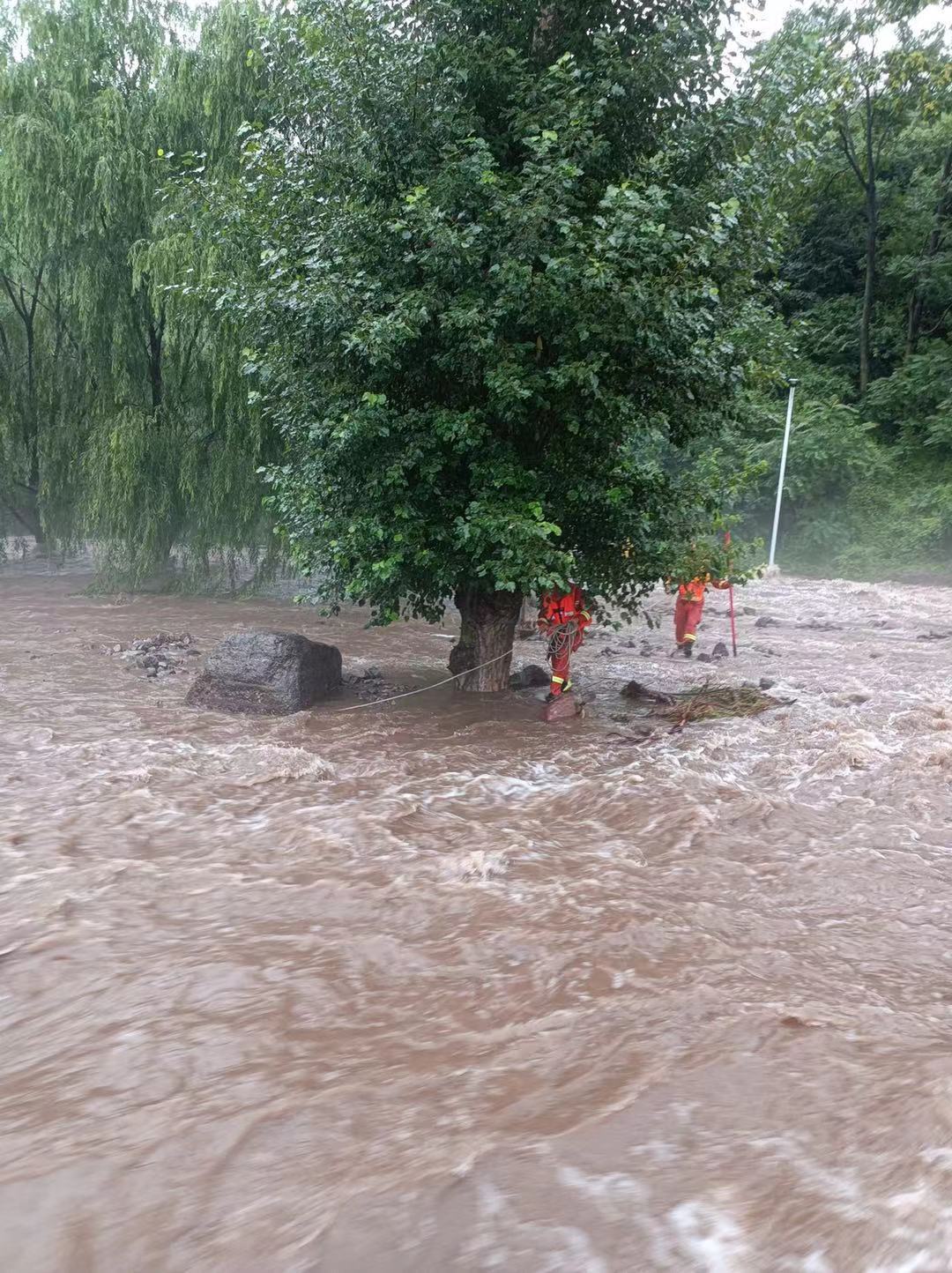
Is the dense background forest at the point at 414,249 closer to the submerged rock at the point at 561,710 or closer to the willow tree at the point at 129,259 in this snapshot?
the willow tree at the point at 129,259

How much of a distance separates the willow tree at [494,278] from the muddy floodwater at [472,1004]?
212 cm

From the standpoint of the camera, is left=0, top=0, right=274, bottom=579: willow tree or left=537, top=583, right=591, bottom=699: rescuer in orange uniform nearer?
left=537, top=583, right=591, bottom=699: rescuer in orange uniform

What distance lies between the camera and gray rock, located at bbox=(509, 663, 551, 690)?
11.3 meters

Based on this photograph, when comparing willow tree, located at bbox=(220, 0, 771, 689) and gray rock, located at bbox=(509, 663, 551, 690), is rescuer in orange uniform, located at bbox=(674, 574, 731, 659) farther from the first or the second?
willow tree, located at bbox=(220, 0, 771, 689)

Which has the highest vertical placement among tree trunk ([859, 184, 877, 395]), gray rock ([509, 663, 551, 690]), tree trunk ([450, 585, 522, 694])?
tree trunk ([859, 184, 877, 395])

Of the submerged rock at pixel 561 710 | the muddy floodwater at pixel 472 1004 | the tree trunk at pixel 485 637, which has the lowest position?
the muddy floodwater at pixel 472 1004

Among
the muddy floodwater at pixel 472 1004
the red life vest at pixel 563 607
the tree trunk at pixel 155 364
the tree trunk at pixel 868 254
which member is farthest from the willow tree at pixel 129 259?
the tree trunk at pixel 868 254

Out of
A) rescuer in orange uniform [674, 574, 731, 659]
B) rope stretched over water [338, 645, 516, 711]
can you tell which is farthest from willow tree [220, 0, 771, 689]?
rescuer in orange uniform [674, 574, 731, 659]

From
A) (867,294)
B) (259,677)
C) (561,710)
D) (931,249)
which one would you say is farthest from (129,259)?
(931,249)

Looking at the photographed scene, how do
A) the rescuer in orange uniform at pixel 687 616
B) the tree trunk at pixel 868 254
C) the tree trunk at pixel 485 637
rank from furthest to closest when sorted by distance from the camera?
the tree trunk at pixel 868 254
the rescuer in orange uniform at pixel 687 616
the tree trunk at pixel 485 637

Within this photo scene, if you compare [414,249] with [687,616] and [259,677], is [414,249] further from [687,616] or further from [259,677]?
[687,616]

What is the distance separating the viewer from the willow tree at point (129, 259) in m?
16.4

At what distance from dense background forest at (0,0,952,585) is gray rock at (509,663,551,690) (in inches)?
74.1

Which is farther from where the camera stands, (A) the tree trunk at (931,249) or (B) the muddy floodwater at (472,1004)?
(A) the tree trunk at (931,249)
